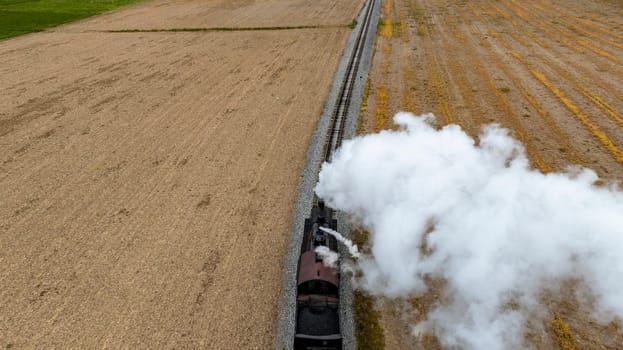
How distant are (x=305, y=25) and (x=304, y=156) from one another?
24954 mm

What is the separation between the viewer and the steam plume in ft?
29.7

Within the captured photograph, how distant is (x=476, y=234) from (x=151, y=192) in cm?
1105

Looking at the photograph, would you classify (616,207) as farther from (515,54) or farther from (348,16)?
(348,16)

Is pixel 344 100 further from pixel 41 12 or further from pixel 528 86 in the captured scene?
pixel 41 12

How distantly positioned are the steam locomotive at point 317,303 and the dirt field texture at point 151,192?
1448mm

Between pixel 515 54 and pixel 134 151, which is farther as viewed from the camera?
pixel 515 54

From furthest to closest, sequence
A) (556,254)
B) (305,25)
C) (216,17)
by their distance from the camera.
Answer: (216,17) → (305,25) → (556,254)

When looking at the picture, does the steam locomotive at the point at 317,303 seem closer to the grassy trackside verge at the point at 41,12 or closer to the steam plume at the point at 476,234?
the steam plume at the point at 476,234

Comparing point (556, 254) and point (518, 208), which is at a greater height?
point (518, 208)

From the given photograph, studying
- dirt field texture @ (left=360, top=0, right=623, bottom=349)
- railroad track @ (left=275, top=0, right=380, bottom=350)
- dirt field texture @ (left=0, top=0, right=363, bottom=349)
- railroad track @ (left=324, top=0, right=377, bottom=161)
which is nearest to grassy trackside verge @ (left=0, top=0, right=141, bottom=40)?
dirt field texture @ (left=0, top=0, right=363, bottom=349)

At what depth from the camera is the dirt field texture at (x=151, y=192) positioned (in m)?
9.59

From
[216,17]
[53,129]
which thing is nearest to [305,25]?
[216,17]

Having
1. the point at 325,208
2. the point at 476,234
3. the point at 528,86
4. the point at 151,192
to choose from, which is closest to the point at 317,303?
the point at 325,208

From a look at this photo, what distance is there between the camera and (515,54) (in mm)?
26344
